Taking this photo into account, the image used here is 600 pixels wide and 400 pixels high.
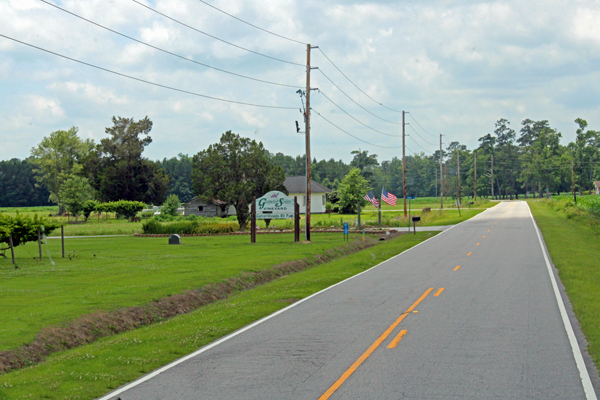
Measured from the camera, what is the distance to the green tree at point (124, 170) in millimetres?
87812

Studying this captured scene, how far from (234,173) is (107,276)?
27145 mm

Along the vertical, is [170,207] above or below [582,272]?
above

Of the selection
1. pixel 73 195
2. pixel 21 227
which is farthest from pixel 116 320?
pixel 73 195

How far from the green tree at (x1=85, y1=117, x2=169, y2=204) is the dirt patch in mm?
72506

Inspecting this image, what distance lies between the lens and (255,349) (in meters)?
9.39

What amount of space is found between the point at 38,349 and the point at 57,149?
103785 millimetres

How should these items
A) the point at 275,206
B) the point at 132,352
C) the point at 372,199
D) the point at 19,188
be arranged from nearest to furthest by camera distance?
the point at 132,352, the point at 275,206, the point at 372,199, the point at 19,188

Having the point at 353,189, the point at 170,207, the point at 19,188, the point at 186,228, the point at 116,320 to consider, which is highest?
the point at 19,188

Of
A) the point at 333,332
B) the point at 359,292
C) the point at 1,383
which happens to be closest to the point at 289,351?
the point at 333,332

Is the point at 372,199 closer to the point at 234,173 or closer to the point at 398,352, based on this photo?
the point at 234,173

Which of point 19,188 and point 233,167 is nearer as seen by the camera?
point 233,167

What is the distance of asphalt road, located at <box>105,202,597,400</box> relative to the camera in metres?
7.12

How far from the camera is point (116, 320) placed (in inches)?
501

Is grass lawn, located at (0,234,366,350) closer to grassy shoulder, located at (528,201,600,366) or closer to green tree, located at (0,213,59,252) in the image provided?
green tree, located at (0,213,59,252)
